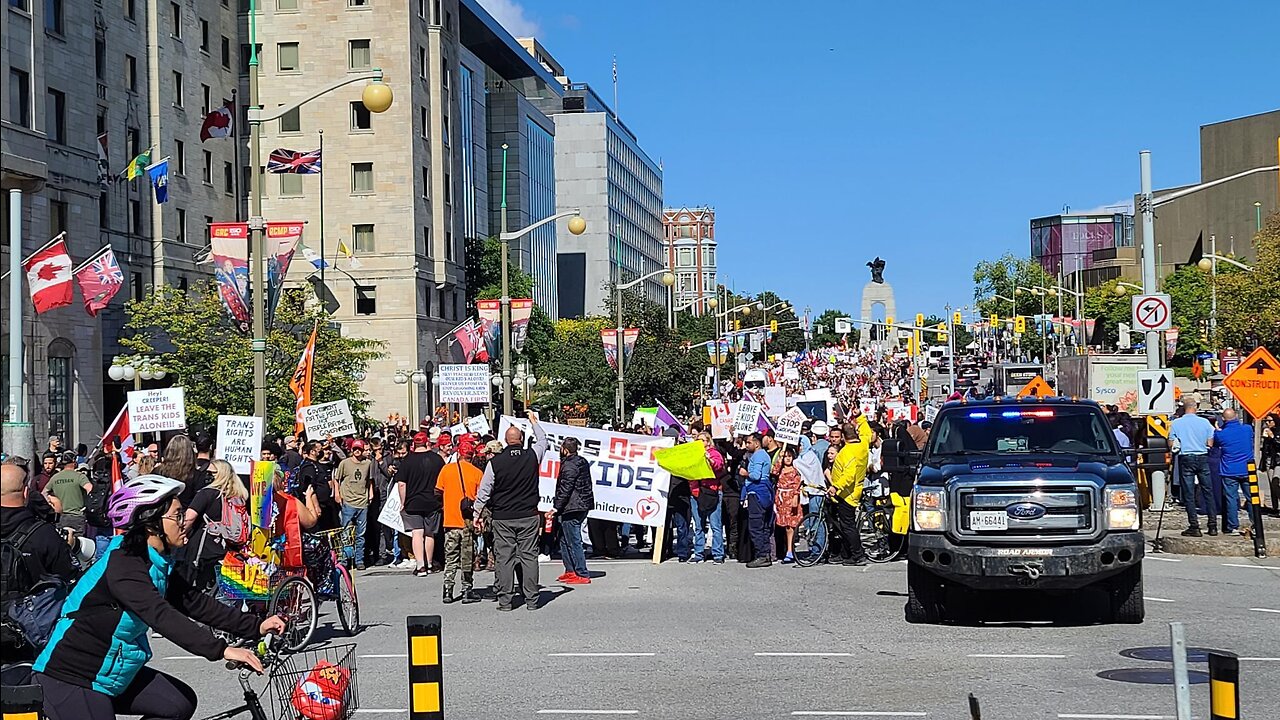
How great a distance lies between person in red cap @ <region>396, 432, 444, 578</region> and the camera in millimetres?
19797

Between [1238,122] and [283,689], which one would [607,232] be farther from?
[283,689]

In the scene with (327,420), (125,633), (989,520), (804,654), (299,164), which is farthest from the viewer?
(299,164)

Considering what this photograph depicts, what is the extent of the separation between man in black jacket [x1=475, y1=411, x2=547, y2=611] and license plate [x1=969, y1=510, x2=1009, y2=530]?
5.19m

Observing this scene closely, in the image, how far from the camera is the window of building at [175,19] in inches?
2315

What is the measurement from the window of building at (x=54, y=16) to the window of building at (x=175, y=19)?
40.7 ft

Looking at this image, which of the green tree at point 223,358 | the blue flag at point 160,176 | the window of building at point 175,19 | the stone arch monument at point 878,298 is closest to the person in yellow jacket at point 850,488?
the green tree at point 223,358

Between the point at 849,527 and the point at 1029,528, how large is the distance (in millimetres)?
7410

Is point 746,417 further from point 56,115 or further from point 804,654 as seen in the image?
point 56,115

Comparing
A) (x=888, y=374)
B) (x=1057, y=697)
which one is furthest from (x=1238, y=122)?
(x=1057, y=697)

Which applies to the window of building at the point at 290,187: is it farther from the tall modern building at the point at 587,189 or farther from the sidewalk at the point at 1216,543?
the tall modern building at the point at 587,189

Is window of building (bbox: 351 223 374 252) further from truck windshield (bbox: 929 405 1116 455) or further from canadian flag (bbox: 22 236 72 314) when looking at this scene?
truck windshield (bbox: 929 405 1116 455)

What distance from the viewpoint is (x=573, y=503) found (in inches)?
763

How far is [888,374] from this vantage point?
102375 mm

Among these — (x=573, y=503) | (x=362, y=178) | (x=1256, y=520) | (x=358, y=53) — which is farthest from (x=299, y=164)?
(x=358, y=53)
